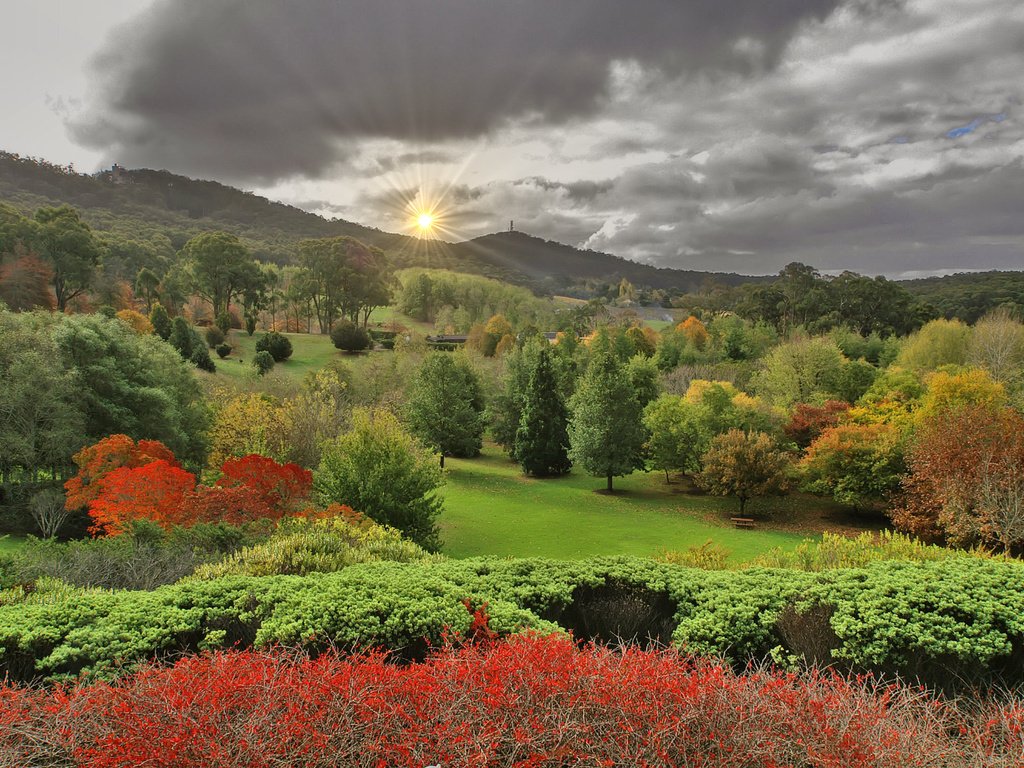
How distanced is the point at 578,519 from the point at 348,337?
41006mm

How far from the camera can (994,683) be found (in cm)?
667

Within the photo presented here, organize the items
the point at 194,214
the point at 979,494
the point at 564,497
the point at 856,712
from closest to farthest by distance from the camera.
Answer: the point at 856,712
the point at 979,494
the point at 564,497
the point at 194,214

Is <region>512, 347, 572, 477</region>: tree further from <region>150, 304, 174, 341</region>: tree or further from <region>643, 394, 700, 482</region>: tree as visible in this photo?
<region>150, 304, 174, 341</region>: tree

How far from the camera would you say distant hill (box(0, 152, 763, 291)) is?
114 m

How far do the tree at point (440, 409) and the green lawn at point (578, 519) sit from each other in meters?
2.11

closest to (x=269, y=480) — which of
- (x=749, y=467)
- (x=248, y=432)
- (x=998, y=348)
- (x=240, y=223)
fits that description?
(x=248, y=432)

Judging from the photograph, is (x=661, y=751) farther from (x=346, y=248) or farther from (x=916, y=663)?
(x=346, y=248)

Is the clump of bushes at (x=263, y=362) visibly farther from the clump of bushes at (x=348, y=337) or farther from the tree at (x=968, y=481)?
the tree at (x=968, y=481)

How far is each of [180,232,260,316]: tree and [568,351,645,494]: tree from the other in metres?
46.0

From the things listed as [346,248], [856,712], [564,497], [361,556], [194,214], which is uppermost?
[194,214]

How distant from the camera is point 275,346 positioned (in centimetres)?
5297

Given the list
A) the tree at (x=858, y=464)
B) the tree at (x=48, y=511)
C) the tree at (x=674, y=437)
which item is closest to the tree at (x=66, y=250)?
the tree at (x=48, y=511)

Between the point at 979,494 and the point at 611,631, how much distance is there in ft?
56.3

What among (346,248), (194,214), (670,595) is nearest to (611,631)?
(670,595)
